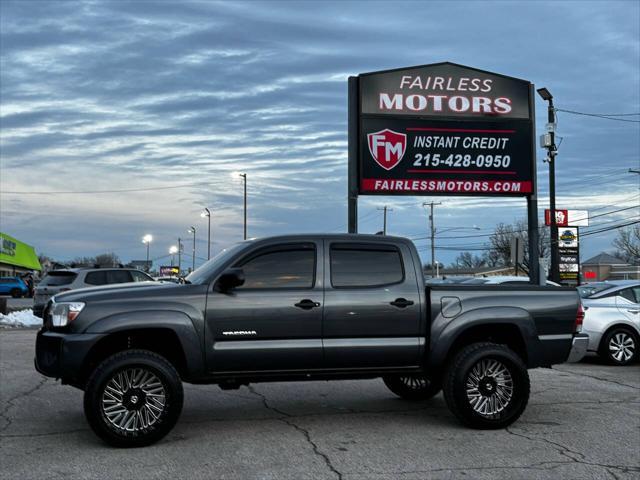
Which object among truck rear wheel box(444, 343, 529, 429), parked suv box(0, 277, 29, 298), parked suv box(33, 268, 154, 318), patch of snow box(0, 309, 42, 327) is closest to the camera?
truck rear wheel box(444, 343, 529, 429)

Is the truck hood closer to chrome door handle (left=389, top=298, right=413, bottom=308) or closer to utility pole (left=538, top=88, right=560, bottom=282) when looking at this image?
chrome door handle (left=389, top=298, right=413, bottom=308)

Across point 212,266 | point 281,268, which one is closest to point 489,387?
point 281,268

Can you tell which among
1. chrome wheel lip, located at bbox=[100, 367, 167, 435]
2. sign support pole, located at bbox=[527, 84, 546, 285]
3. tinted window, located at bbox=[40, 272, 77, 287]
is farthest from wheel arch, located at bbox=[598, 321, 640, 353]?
tinted window, located at bbox=[40, 272, 77, 287]

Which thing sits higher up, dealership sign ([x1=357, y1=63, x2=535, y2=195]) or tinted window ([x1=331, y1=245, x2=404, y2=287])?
dealership sign ([x1=357, y1=63, x2=535, y2=195])

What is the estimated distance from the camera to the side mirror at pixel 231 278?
6.82 m

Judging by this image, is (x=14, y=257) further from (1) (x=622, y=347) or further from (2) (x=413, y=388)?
(2) (x=413, y=388)

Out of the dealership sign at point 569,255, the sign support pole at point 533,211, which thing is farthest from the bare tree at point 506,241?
the sign support pole at point 533,211

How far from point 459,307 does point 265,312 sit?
2057 mm

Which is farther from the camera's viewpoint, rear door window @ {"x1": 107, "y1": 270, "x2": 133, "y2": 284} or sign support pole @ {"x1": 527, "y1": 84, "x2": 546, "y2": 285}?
rear door window @ {"x1": 107, "y1": 270, "x2": 133, "y2": 284}

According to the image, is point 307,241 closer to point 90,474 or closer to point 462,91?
point 90,474

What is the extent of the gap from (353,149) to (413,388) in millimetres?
10051

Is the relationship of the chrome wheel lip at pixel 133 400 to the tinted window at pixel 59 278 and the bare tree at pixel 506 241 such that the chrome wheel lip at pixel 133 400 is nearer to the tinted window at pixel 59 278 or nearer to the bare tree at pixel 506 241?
the tinted window at pixel 59 278

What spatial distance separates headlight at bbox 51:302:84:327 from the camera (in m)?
6.70

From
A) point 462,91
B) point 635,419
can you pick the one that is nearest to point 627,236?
point 462,91
